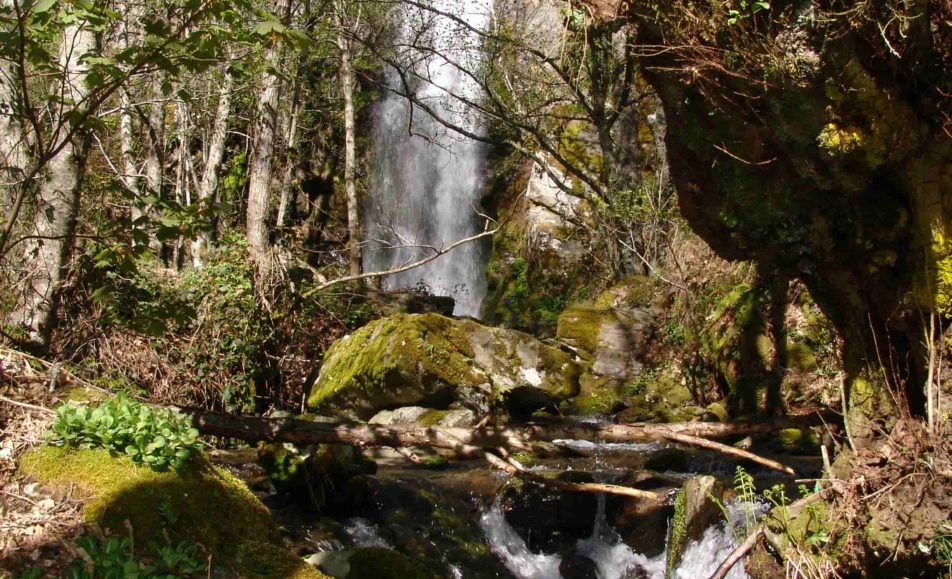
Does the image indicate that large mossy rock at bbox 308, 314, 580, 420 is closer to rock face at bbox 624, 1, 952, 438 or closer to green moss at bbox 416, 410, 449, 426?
green moss at bbox 416, 410, 449, 426

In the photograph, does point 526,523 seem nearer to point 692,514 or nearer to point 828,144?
point 692,514

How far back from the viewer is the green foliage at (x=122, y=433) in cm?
418

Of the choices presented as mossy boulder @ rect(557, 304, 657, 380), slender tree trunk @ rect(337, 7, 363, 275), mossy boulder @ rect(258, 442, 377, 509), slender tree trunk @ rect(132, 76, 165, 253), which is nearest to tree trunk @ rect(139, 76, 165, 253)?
slender tree trunk @ rect(132, 76, 165, 253)

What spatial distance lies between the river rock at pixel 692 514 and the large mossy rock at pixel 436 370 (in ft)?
15.0

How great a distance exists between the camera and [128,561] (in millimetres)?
3416

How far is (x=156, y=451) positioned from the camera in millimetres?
4207

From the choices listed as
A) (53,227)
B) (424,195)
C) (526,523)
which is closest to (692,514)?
(526,523)

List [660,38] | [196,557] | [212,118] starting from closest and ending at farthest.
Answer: [196,557] < [660,38] < [212,118]

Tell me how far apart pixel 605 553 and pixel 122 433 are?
4443 millimetres

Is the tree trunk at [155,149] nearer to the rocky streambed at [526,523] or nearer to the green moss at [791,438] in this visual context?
the rocky streambed at [526,523]

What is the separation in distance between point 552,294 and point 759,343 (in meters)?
8.19

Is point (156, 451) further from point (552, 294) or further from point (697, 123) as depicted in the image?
point (552, 294)

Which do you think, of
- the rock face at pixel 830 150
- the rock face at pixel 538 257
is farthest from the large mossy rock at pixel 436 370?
the rock face at pixel 830 150

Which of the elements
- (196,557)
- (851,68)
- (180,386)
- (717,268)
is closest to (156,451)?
(196,557)
